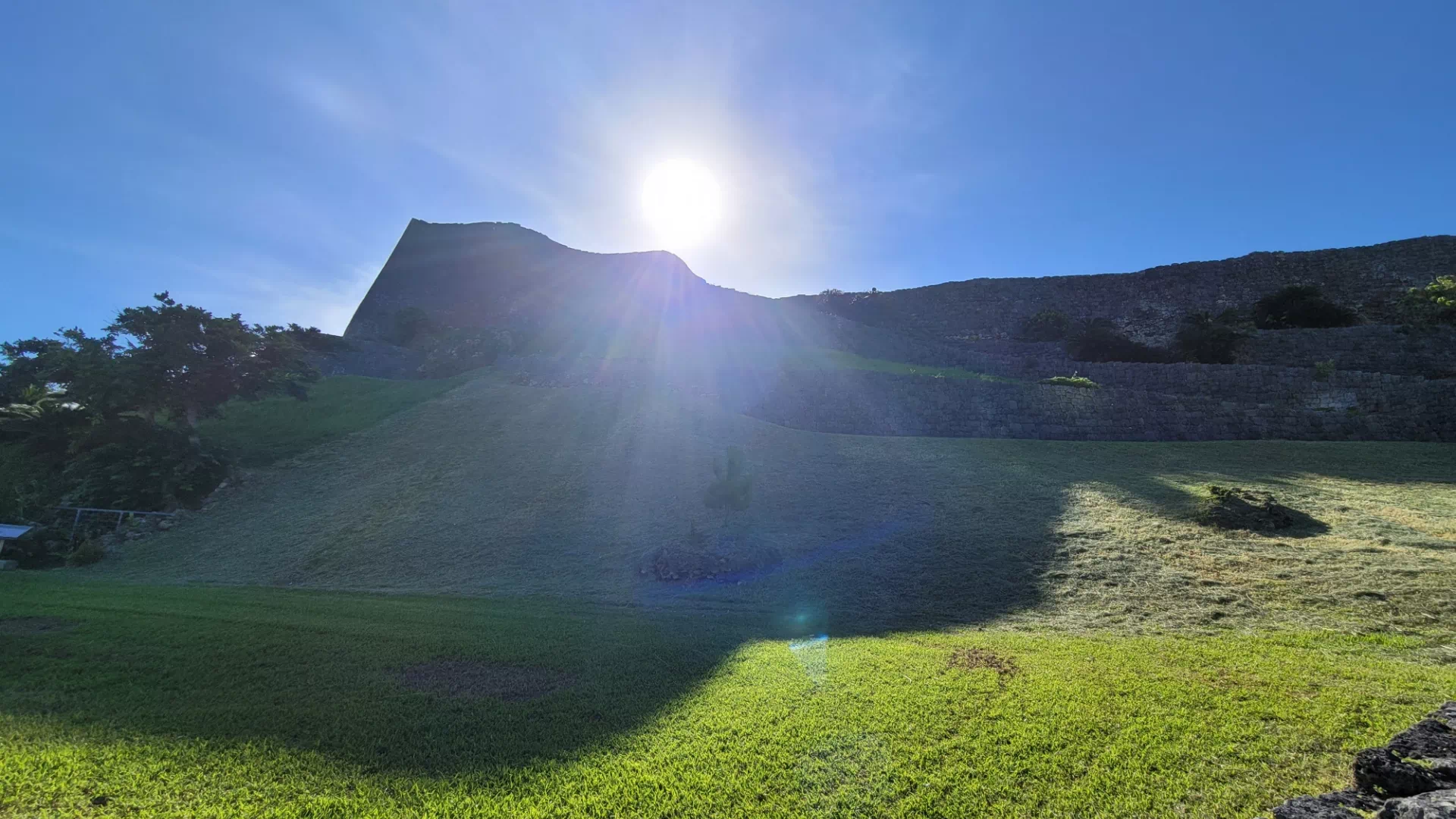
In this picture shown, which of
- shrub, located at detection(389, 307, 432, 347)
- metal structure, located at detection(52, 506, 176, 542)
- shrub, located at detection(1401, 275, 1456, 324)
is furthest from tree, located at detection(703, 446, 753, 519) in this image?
shrub, located at detection(389, 307, 432, 347)

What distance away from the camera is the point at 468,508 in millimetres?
14906

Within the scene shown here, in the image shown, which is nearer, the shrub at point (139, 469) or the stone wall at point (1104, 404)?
the shrub at point (139, 469)

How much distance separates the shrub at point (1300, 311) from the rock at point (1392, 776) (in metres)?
34.9

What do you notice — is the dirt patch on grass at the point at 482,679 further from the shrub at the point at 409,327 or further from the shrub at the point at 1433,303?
the shrub at the point at 409,327

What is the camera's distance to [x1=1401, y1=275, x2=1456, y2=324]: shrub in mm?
24000

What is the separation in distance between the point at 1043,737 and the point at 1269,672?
2971 millimetres

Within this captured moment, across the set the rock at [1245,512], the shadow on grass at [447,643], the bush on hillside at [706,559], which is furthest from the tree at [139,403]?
the rock at [1245,512]

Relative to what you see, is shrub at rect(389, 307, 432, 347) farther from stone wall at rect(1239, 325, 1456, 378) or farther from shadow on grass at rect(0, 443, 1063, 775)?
stone wall at rect(1239, 325, 1456, 378)

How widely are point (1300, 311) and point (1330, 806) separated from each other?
36799 mm

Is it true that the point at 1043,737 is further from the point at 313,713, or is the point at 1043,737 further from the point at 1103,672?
the point at 313,713

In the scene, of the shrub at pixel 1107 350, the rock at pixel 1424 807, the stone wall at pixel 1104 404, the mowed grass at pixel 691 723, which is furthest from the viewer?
the shrub at pixel 1107 350

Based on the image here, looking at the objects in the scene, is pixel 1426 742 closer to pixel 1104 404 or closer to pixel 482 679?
pixel 482 679

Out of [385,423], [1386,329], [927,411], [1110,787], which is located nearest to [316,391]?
[385,423]

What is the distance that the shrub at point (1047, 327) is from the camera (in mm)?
34000
